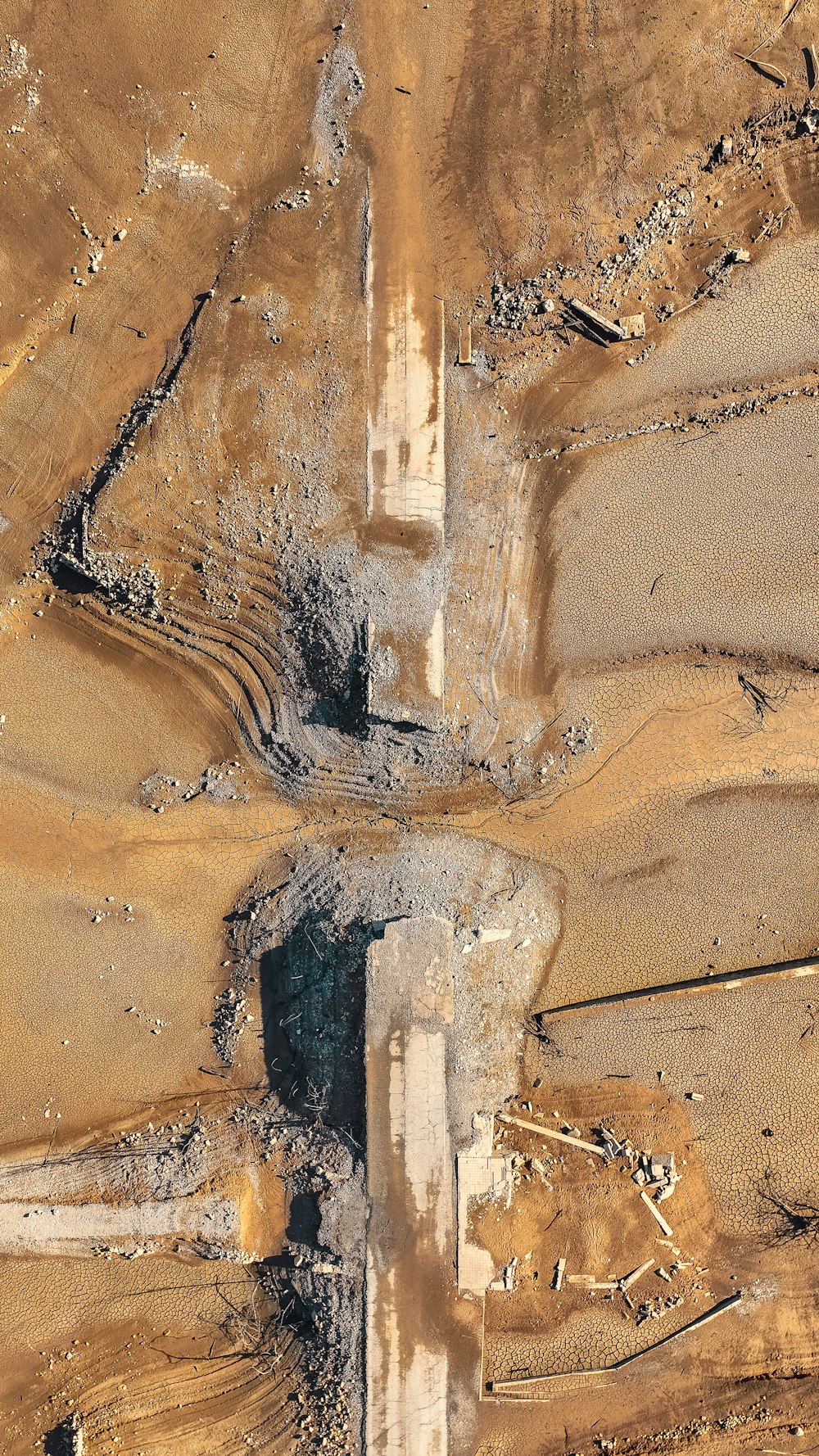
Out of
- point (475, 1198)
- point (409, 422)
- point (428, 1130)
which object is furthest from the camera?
point (409, 422)

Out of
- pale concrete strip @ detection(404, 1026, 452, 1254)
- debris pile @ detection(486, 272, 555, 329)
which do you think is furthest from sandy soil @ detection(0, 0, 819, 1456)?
pale concrete strip @ detection(404, 1026, 452, 1254)

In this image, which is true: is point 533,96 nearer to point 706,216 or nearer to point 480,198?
point 480,198

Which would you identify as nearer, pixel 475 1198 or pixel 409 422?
pixel 475 1198

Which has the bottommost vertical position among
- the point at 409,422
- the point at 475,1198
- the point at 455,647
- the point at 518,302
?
the point at 475,1198

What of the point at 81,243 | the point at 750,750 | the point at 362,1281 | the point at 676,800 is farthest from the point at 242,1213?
the point at 81,243

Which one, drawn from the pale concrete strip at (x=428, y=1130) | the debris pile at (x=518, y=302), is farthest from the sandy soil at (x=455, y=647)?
the pale concrete strip at (x=428, y=1130)

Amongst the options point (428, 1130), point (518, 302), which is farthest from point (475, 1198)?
point (518, 302)

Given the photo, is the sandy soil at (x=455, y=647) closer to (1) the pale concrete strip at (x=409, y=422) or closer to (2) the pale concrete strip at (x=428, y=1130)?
(1) the pale concrete strip at (x=409, y=422)

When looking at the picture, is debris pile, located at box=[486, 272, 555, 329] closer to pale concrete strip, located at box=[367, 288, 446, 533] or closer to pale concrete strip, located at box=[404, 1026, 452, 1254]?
pale concrete strip, located at box=[367, 288, 446, 533]

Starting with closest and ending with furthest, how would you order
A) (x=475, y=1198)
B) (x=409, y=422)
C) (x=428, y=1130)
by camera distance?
(x=428, y=1130)
(x=475, y=1198)
(x=409, y=422)

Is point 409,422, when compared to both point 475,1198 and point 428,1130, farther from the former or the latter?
point 475,1198

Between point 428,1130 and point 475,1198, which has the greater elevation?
point 428,1130

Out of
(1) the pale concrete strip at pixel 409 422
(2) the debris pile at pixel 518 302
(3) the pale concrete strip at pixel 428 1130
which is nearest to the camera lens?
(3) the pale concrete strip at pixel 428 1130
